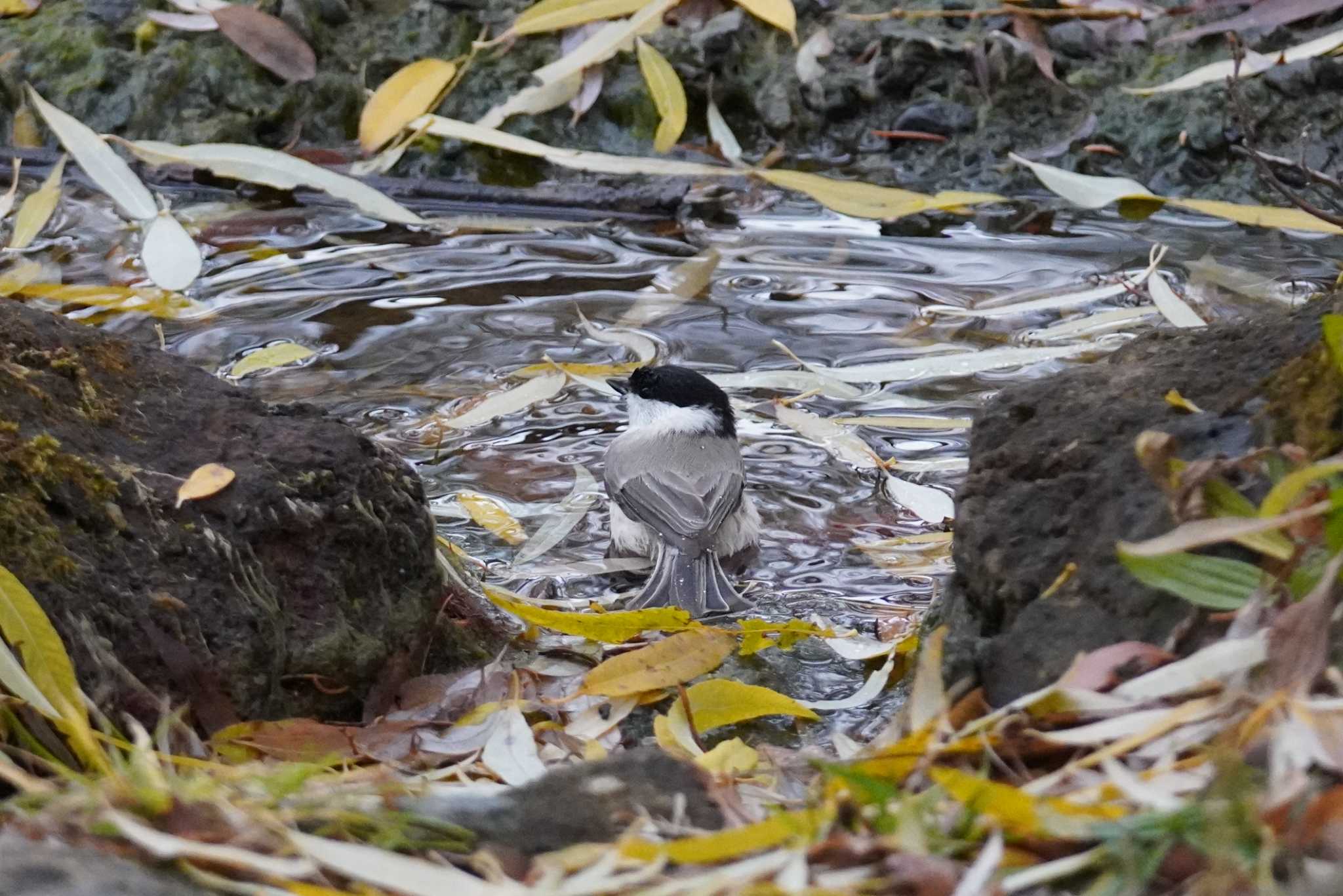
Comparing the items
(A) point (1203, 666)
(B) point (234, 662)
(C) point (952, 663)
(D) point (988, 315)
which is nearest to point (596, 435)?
(D) point (988, 315)

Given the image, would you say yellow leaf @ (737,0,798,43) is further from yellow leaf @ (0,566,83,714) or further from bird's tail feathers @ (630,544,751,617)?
yellow leaf @ (0,566,83,714)

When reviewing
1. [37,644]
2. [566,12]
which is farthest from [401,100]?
[37,644]

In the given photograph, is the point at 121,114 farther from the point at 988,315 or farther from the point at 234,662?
the point at 234,662

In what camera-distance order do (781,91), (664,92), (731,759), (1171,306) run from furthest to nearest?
(781,91) < (664,92) < (1171,306) < (731,759)

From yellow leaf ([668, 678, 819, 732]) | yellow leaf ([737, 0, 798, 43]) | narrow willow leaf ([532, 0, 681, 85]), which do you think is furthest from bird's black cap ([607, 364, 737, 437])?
yellow leaf ([668, 678, 819, 732])

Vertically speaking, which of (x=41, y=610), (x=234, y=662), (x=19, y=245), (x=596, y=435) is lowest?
(x=596, y=435)

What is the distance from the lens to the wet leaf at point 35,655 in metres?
2.77

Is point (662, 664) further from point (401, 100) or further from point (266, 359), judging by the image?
point (401, 100)

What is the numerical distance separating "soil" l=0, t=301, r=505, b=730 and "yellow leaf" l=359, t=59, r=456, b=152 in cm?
495

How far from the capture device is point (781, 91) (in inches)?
358

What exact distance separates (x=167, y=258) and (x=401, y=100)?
2.28 m

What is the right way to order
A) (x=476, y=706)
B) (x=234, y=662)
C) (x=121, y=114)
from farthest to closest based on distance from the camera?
(x=121, y=114) → (x=476, y=706) → (x=234, y=662)

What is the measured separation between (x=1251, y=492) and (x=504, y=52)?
7312 mm

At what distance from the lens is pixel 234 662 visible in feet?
10.8
